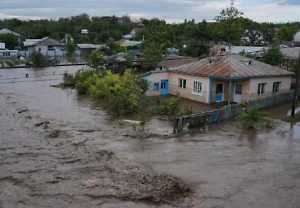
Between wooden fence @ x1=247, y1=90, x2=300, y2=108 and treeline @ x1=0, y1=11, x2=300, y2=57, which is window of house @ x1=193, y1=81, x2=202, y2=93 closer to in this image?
wooden fence @ x1=247, y1=90, x2=300, y2=108

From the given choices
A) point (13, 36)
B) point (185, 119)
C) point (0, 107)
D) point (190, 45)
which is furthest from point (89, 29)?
point (185, 119)

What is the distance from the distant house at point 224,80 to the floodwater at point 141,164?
5246 mm

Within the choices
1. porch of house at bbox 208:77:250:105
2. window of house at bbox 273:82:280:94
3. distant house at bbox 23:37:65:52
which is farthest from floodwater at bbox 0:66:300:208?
distant house at bbox 23:37:65:52

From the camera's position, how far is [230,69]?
27109mm

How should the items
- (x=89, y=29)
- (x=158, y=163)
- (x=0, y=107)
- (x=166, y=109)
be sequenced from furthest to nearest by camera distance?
1. (x=89, y=29)
2. (x=0, y=107)
3. (x=166, y=109)
4. (x=158, y=163)

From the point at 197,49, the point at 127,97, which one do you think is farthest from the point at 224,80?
the point at 197,49

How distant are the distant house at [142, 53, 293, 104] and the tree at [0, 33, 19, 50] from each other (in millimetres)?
54673

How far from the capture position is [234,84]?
28.1 m

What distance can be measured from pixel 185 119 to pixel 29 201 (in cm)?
1074

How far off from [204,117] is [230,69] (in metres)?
7.34

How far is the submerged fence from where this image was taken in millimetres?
19656

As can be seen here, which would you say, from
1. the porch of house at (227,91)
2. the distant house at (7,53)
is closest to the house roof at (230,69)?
the porch of house at (227,91)

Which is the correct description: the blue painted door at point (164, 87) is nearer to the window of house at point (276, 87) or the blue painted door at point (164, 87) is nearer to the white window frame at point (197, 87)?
the white window frame at point (197, 87)

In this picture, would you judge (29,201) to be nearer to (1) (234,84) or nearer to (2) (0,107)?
(2) (0,107)
